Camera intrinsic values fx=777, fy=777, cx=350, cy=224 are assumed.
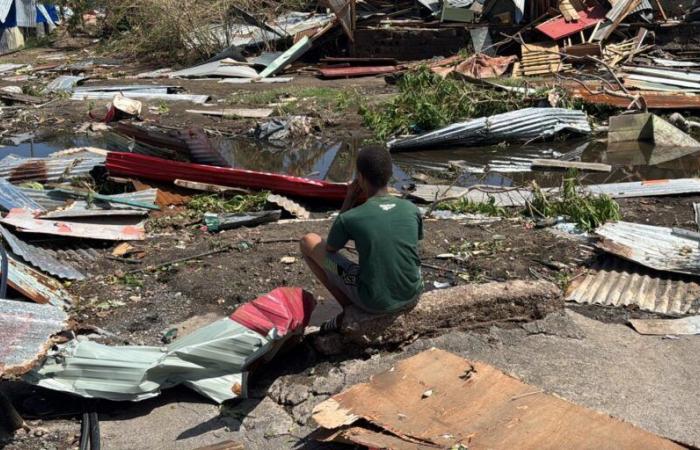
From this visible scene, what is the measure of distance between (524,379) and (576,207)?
315cm

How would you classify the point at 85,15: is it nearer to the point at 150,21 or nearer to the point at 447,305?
the point at 150,21

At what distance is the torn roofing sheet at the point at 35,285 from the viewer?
5.48 m

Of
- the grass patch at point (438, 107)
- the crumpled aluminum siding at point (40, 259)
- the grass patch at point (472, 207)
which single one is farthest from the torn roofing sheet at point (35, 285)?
the grass patch at point (438, 107)

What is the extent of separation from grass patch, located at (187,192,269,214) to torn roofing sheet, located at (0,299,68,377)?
3539 mm

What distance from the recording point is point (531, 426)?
144 inches

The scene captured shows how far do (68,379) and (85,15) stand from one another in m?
25.6

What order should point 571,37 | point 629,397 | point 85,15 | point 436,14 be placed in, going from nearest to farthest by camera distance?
1. point 629,397
2. point 571,37
3. point 436,14
4. point 85,15

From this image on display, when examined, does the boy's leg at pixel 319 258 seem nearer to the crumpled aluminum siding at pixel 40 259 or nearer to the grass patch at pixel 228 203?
the crumpled aluminum siding at pixel 40 259

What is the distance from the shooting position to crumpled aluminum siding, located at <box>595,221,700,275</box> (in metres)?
5.96

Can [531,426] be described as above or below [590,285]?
above

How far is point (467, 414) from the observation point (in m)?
3.81

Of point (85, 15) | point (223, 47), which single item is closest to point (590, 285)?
point (223, 47)

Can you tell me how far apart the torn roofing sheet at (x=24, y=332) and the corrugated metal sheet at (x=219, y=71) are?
1406cm

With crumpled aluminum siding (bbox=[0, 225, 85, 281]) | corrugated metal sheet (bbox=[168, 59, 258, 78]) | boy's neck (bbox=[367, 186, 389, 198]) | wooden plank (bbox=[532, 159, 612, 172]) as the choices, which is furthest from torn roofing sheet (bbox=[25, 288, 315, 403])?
corrugated metal sheet (bbox=[168, 59, 258, 78])
